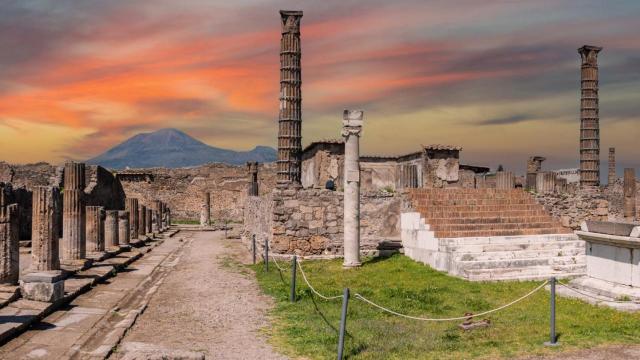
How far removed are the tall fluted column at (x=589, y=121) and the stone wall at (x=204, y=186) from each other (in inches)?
1031

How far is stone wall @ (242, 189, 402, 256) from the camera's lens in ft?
53.6

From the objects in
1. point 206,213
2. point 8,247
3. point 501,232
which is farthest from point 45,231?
point 206,213

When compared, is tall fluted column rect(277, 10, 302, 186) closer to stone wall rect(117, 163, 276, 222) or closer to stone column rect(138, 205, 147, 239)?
stone column rect(138, 205, 147, 239)

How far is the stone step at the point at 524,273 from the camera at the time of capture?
12.1 meters

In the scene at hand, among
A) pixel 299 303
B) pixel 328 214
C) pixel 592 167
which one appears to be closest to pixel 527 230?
pixel 328 214

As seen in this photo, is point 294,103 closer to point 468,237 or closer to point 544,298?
point 468,237

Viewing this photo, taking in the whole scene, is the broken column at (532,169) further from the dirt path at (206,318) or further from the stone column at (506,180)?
the dirt path at (206,318)

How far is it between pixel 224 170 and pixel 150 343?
39106 millimetres

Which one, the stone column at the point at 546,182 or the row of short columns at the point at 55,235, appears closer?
the row of short columns at the point at 55,235

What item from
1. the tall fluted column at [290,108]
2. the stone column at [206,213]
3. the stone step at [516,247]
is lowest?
the stone column at [206,213]

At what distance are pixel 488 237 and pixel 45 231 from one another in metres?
10.0

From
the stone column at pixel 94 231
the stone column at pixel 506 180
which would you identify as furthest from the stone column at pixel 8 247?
the stone column at pixel 506 180

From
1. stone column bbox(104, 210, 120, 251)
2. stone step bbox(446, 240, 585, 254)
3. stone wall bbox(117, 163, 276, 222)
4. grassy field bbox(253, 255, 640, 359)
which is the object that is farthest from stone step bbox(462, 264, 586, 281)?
stone wall bbox(117, 163, 276, 222)

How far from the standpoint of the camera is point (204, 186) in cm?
4609
